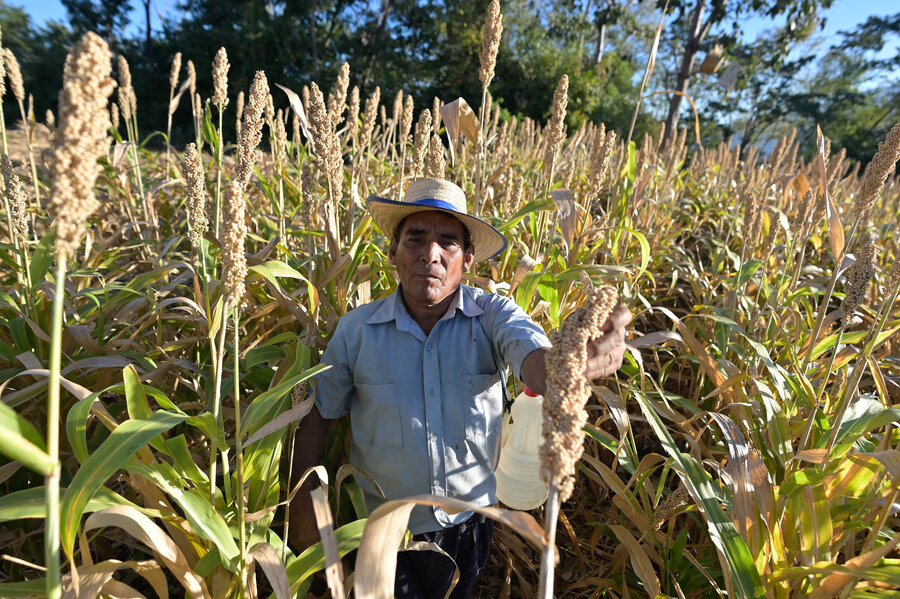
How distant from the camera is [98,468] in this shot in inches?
33.0

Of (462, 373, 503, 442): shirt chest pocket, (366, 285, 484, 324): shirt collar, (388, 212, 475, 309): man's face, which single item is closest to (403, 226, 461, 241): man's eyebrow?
(388, 212, 475, 309): man's face

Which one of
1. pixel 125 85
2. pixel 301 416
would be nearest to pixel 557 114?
pixel 301 416

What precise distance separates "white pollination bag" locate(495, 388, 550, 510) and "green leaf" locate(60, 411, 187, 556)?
1.00 metres

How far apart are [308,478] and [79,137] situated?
3.86 feet

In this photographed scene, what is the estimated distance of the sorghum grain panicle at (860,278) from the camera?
1.22 meters

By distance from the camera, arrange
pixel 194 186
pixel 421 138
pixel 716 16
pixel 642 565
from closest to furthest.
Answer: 1. pixel 194 186
2. pixel 642 565
3. pixel 421 138
4. pixel 716 16

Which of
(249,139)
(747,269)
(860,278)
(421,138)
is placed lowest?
(747,269)

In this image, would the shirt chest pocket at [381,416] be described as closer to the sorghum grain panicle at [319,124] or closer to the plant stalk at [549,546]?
the sorghum grain panicle at [319,124]

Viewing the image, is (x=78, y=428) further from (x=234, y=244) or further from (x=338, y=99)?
(x=338, y=99)

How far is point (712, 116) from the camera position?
28.1 metres

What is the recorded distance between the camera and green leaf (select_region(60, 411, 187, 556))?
0.82 meters

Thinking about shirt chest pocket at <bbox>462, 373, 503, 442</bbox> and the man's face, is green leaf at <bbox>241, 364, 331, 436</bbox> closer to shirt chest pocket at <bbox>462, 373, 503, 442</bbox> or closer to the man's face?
the man's face

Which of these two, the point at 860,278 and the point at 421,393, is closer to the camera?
the point at 860,278

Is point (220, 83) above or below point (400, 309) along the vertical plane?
above
